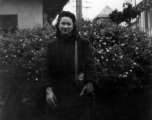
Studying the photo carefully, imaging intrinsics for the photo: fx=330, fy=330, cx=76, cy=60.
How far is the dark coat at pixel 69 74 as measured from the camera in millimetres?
3660

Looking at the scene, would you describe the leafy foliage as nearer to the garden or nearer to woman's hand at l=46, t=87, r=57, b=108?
the garden

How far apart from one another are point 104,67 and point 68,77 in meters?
2.35

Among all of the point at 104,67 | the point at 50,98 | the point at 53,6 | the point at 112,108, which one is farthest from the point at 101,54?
the point at 53,6

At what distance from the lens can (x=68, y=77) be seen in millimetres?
3670

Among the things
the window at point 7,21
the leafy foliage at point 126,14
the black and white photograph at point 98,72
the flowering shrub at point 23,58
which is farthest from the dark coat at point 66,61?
the leafy foliage at point 126,14

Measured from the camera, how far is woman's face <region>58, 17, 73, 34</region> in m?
3.65

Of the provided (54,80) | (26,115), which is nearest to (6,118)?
(26,115)

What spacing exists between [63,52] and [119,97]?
325 centimetres

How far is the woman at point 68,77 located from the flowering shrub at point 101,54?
205 cm

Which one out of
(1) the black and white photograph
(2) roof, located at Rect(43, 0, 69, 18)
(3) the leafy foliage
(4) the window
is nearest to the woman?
(1) the black and white photograph

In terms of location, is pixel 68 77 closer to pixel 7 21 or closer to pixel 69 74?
pixel 69 74

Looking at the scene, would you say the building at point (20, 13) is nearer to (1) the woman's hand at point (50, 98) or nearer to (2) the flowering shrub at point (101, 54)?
(2) the flowering shrub at point (101, 54)

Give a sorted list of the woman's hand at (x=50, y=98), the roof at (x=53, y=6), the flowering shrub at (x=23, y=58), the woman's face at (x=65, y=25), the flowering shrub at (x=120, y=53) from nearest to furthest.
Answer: the woman's hand at (x=50, y=98) < the woman's face at (x=65, y=25) < the flowering shrub at (x=23, y=58) < the flowering shrub at (x=120, y=53) < the roof at (x=53, y=6)

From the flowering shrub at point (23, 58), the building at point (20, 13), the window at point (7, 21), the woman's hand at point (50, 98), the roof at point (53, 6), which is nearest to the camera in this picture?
the woman's hand at point (50, 98)
